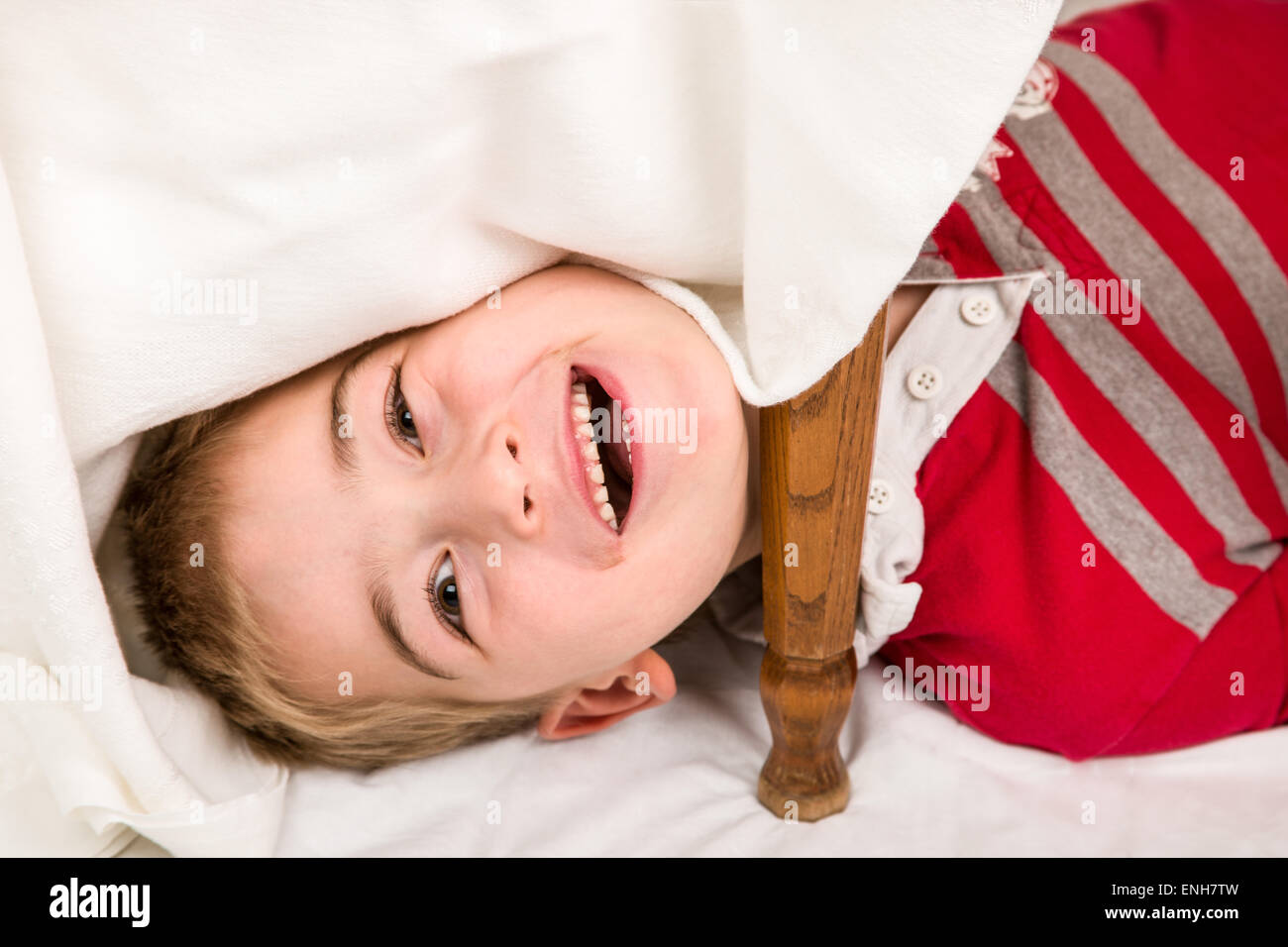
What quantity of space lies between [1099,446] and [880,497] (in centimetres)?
20

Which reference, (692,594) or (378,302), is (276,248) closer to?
(378,302)

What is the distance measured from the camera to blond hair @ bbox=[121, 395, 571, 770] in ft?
2.88

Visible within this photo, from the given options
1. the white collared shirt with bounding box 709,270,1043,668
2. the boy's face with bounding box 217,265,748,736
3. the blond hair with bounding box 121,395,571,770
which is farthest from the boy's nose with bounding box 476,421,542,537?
the white collared shirt with bounding box 709,270,1043,668

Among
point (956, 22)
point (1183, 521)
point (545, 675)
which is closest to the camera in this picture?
point (956, 22)

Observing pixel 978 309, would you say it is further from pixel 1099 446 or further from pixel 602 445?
pixel 602 445

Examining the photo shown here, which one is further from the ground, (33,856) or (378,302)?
(378,302)

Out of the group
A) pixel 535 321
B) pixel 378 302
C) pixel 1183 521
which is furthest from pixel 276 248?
pixel 1183 521

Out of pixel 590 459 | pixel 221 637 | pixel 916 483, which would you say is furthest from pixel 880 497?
pixel 221 637

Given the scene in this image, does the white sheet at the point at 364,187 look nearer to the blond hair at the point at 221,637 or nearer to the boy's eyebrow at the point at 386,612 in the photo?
the blond hair at the point at 221,637

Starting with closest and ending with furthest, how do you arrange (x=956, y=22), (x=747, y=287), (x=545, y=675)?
(x=956, y=22)
(x=747, y=287)
(x=545, y=675)

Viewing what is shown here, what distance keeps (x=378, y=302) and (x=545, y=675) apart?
0.31 metres

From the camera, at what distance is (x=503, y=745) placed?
1051 mm

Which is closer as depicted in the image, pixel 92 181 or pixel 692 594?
pixel 92 181

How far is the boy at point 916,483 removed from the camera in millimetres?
827
